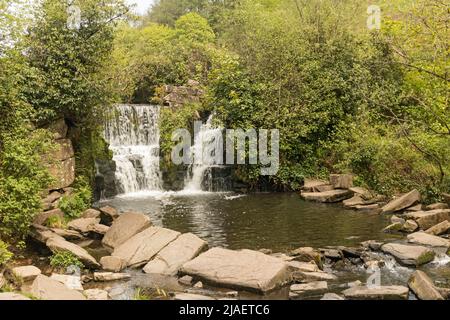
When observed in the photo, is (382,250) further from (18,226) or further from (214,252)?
(18,226)

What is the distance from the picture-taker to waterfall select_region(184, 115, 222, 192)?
77.2 feet

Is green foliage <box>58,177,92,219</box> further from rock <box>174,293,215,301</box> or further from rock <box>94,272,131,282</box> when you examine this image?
rock <box>174,293,215,301</box>

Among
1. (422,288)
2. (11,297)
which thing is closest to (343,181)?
(422,288)

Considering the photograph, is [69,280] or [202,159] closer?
[69,280]

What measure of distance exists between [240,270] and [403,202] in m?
9.63

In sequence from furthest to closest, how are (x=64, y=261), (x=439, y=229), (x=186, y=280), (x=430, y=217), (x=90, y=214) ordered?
(x=90, y=214) → (x=430, y=217) → (x=439, y=229) → (x=64, y=261) → (x=186, y=280)

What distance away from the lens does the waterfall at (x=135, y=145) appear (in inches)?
889

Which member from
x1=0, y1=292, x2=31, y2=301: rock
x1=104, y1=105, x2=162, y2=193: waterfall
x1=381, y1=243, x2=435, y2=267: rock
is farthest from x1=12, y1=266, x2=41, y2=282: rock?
x1=104, y1=105, x2=162, y2=193: waterfall

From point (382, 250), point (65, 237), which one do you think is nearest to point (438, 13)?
point (382, 250)

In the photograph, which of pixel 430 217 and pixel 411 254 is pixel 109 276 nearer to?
pixel 411 254

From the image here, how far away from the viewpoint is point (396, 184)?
19.4 m

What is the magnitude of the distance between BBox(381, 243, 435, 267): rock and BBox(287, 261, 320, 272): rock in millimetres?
2218

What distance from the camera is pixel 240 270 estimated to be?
390 inches

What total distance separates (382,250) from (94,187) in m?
12.9
